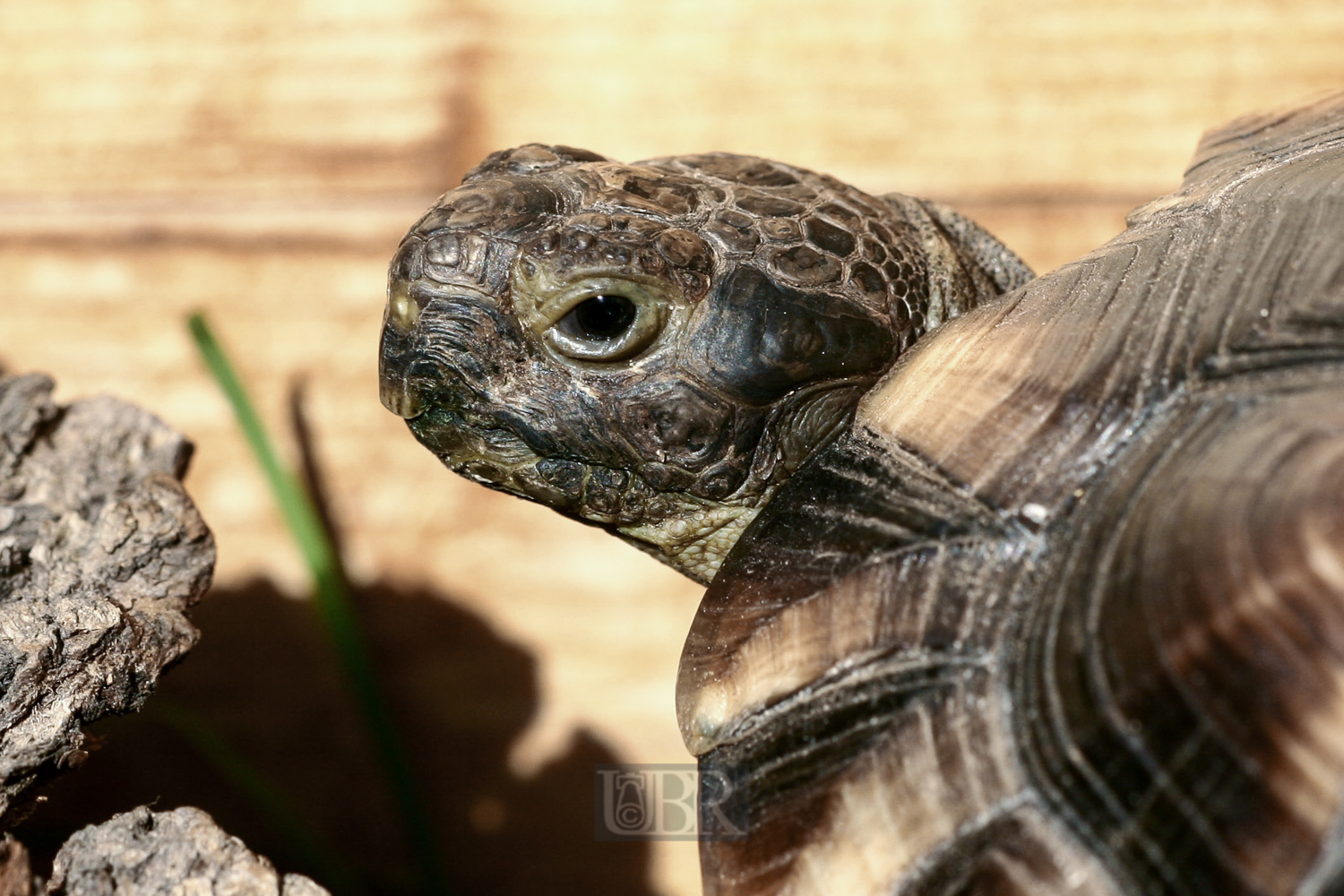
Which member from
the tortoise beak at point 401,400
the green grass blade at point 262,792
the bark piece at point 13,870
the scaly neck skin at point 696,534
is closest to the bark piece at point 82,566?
the bark piece at point 13,870

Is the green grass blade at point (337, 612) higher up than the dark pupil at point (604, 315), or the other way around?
the dark pupil at point (604, 315)

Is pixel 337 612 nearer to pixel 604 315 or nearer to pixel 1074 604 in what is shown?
pixel 604 315

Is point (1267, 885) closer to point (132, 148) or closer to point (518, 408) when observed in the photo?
point (518, 408)

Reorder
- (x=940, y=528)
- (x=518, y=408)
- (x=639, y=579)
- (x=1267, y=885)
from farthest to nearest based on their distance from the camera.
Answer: (x=639, y=579) < (x=518, y=408) < (x=940, y=528) < (x=1267, y=885)

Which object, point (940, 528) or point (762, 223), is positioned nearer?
point (940, 528)

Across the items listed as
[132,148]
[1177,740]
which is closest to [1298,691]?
[1177,740]

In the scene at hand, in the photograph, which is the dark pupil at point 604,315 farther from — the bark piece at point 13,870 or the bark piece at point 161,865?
the bark piece at point 13,870

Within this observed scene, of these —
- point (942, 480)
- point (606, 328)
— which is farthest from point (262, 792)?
point (942, 480)

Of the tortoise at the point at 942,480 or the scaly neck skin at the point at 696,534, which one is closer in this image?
the tortoise at the point at 942,480
